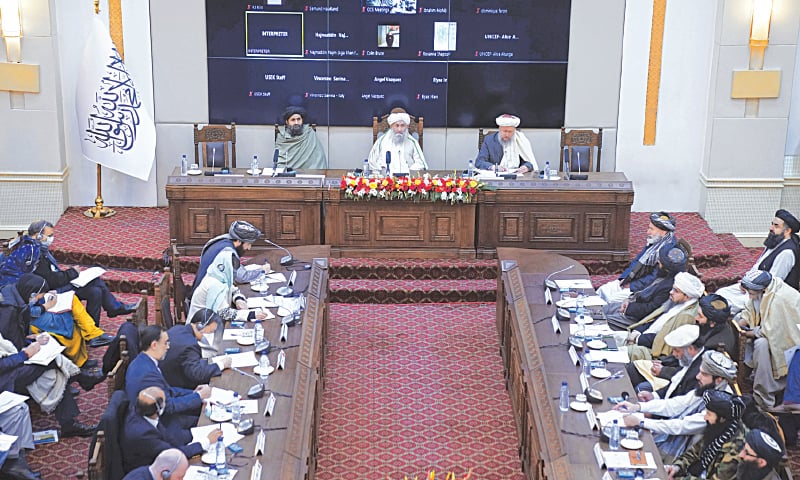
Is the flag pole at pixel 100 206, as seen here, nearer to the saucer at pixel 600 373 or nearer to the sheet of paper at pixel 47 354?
the sheet of paper at pixel 47 354

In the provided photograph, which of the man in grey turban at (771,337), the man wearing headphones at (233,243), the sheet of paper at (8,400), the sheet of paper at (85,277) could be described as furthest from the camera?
the sheet of paper at (85,277)

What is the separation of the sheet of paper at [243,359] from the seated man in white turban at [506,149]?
488 centimetres

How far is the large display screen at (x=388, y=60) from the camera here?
12.2m

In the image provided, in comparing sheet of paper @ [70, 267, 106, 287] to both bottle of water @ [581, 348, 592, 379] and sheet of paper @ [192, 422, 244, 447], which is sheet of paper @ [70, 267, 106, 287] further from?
bottle of water @ [581, 348, 592, 379]

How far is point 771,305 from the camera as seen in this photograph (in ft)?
27.1

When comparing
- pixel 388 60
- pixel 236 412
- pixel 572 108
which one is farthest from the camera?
pixel 572 108

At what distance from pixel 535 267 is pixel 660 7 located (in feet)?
14.9

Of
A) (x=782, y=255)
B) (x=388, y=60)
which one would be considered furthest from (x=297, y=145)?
(x=782, y=255)

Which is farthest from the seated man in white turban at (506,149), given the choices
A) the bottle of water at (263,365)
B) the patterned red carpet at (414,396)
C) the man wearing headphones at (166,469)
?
the man wearing headphones at (166,469)

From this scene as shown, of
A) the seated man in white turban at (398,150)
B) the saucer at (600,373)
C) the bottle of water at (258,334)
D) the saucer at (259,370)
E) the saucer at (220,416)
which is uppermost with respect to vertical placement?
the seated man in white turban at (398,150)

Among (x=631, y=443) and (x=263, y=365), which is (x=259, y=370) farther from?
(x=631, y=443)

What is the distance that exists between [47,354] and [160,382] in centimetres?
130

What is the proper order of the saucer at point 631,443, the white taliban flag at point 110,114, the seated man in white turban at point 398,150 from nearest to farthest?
the saucer at point 631,443 < the seated man in white turban at point 398,150 < the white taliban flag at point 110,114

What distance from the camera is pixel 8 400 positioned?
22.9 ft
